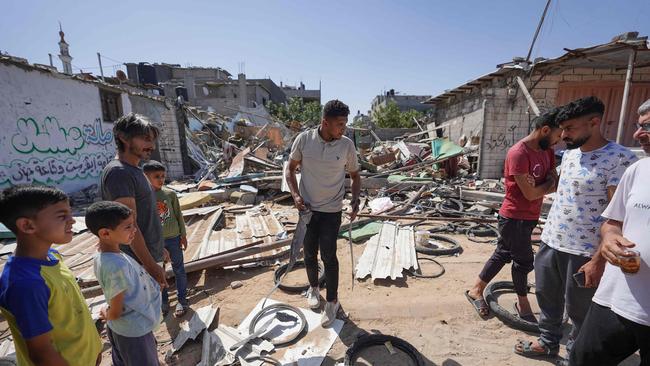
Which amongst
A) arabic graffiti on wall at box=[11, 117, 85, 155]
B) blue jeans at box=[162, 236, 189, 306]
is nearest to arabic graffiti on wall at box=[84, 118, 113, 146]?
arabic graffiti on wall at box=[11, 117, 85, 155]

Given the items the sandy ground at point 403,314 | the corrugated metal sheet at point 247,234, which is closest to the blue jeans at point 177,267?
the sandy ground at point 403,314

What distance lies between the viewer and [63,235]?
1.37m

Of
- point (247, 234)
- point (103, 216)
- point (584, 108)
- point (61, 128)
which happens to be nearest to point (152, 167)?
point (103, 216)

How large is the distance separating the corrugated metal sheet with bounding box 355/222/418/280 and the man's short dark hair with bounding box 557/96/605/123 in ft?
8.70

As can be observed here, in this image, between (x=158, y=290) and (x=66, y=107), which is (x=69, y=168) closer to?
(x=66, y=107)

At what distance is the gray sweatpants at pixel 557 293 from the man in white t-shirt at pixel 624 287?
0.50 meters

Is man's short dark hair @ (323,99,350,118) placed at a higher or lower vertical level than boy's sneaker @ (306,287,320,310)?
higher

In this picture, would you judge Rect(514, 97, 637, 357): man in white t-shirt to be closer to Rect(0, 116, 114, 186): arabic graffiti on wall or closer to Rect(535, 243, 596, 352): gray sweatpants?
Rect(535, 243, 596, 352): gray sweatpants

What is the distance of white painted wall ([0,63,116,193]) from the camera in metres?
7.09

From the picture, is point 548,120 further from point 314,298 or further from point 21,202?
point 21,202

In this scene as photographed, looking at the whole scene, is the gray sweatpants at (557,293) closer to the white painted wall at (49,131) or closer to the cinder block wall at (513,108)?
the cinder block wall at (513,108)

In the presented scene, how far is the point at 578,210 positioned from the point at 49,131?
38.2ft

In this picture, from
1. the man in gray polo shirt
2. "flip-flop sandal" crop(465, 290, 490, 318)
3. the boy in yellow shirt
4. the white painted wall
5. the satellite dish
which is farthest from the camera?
the satellite dish

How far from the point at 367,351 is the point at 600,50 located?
862cm
